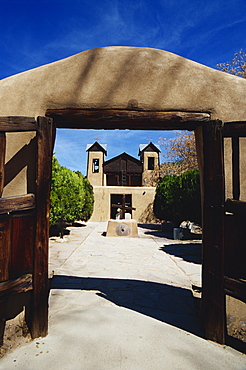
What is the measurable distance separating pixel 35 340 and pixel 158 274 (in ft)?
11.7

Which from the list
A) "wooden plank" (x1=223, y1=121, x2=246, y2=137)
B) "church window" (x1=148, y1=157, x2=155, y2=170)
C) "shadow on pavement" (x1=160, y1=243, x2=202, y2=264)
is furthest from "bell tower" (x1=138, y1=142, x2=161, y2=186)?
"wooden plank" (x1=223, y1=121, x2=246, y2=137)

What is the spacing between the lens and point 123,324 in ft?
11.0

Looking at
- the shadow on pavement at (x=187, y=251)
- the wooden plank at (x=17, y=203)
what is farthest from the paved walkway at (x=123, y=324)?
the wooden plank at (x=17, y=203)

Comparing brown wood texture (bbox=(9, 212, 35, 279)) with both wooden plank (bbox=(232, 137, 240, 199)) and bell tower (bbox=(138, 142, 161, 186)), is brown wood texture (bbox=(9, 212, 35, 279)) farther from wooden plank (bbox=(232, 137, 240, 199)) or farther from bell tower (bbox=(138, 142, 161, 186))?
bell tower (bbox=(138, 142, 161, 186))

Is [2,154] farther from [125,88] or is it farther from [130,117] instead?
[125,88]

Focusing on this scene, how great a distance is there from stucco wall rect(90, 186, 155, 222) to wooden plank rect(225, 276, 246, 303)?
62.9ft

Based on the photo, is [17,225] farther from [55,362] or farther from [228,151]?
[228,151]

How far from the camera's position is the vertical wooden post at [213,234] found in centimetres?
299

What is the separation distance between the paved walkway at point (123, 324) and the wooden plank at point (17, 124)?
2429 millimetres

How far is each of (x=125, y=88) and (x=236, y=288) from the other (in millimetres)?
2819

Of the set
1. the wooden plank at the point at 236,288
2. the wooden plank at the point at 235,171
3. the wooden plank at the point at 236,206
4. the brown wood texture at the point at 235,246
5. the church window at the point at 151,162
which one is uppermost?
the church window at the point at 151,162

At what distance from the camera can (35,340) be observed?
2.95 meters

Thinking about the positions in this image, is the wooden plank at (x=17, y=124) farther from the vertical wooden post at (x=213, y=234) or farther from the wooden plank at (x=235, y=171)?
the wooden plank at (x=235, y=171)

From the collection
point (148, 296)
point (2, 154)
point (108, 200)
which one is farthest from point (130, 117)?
point (108, 200)
